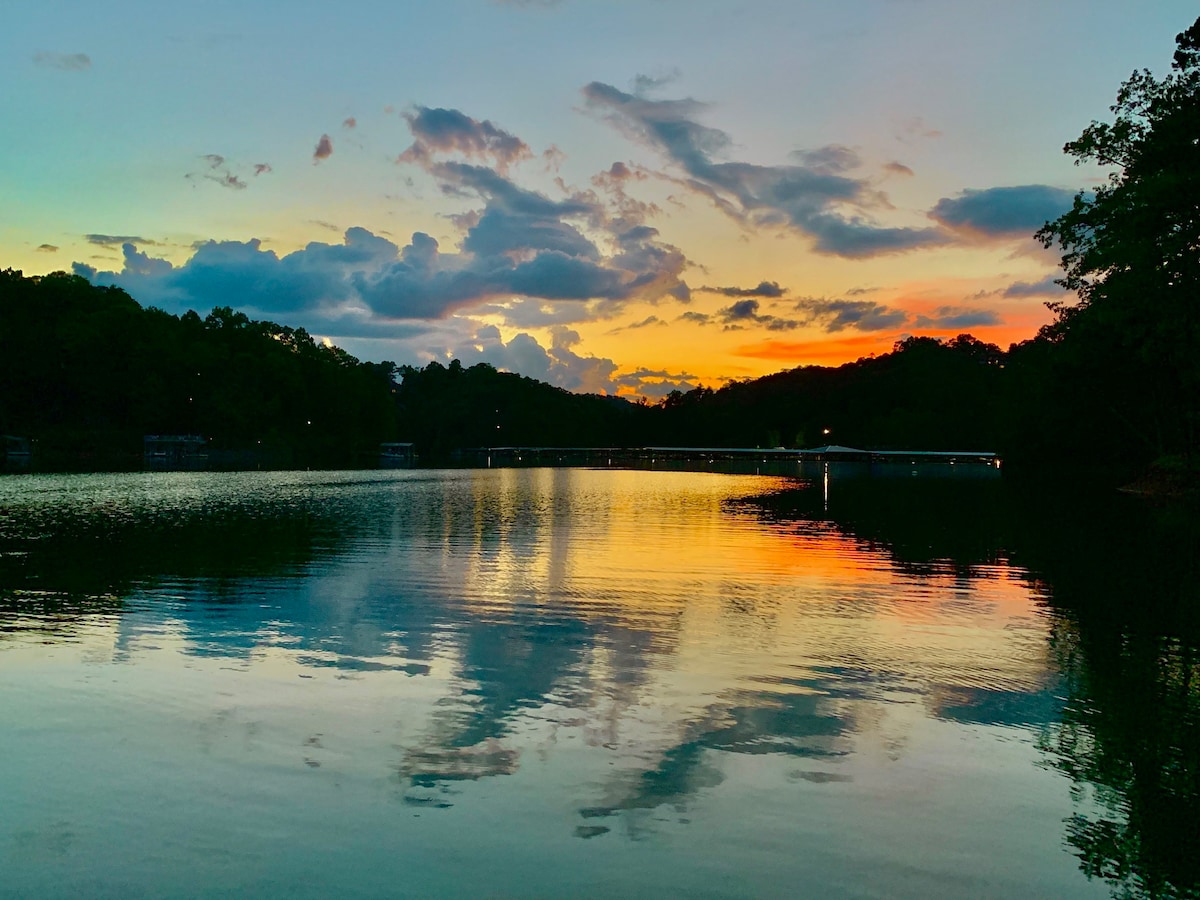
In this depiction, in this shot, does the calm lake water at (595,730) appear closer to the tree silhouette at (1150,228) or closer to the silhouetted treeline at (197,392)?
the tree silhouette at (1150,228)

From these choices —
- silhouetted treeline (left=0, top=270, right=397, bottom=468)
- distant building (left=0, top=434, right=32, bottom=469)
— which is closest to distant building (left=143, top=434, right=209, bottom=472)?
silhouetted treeline (left=0, top=270, right=397, bottom=468)

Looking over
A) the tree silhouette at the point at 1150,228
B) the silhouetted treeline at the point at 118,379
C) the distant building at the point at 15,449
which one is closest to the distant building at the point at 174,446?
the silhouetted treeline at the point at 118,379

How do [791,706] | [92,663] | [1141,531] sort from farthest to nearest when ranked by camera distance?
1. [1141,531]
2. [92,663]
3. [791,706]

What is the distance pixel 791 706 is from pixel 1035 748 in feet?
8.56

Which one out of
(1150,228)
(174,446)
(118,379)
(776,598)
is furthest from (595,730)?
(118,379)

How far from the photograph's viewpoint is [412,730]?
10.3 metres

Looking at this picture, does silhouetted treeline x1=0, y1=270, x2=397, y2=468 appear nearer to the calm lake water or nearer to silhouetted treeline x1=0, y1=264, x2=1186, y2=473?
silhouetted treeline x1=0, y1=264, x2=1186, y2=473

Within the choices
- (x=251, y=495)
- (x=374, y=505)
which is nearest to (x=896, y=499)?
(x=374, y=505)

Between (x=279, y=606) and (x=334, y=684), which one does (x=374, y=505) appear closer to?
(x=279, y=606)

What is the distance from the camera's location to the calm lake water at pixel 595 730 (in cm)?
723

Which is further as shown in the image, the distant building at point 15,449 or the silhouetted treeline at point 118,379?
the silhouetted treeline at point 118,379

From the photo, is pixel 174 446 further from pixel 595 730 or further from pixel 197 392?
pixel 595 730

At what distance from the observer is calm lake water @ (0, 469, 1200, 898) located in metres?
7.23

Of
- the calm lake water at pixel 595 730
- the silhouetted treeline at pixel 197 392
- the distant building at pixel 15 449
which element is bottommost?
the calm lake water at pixel 595 730
